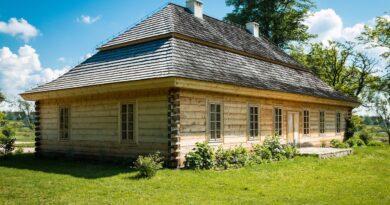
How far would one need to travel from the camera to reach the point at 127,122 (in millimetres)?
14891

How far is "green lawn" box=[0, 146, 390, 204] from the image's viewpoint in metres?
9.12

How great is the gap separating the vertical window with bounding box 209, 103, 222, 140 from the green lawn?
76.5 inches

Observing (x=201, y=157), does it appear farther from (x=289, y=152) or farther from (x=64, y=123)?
(x=64, y=123)

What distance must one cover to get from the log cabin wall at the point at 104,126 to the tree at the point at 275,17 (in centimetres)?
2192

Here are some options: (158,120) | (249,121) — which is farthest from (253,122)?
(158,120)

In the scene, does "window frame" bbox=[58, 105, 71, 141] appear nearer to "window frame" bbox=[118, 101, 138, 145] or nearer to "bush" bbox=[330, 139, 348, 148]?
"window frame" bbox=[118, 101, 138, 145]

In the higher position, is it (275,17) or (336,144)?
(275,17)

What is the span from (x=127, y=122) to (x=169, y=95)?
2335 millimetres

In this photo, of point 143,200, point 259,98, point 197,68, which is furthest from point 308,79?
point 143,200

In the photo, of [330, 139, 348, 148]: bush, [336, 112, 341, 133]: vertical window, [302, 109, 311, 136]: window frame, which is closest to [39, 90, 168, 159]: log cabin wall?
[302, 109, 311, 136]: window frame

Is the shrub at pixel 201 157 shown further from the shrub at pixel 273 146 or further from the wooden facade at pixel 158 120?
the shrub at pixel 273 146

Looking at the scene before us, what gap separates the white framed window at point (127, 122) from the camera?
1476cm

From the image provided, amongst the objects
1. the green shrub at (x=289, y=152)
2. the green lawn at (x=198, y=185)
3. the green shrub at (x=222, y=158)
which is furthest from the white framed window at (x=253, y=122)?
the green shrub at (x=222, y=158)

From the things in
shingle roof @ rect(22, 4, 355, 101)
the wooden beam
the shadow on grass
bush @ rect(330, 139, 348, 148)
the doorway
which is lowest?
the shadow on grass
